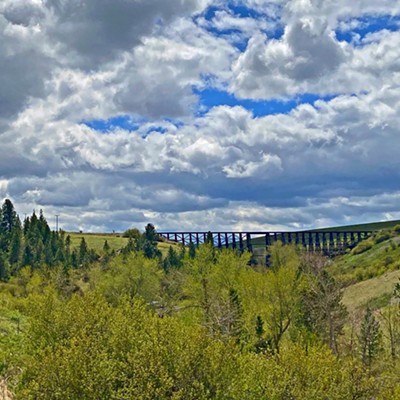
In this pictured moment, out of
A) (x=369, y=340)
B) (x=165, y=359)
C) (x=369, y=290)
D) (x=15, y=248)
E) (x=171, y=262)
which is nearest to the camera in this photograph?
(x=165, y=359)

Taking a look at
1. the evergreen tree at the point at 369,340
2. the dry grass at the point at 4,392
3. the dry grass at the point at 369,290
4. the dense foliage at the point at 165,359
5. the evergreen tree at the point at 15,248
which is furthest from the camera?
the evergreen tree at the point at 15,248

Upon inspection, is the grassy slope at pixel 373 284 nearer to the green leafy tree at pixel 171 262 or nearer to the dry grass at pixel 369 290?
the dry grass at pixel 369 290

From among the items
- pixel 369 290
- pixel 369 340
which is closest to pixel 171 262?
A: pixel 369 290

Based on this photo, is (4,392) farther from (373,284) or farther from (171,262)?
(171,262)

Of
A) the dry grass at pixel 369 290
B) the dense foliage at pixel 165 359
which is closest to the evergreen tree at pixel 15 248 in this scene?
the dry grass at pixel 369 290

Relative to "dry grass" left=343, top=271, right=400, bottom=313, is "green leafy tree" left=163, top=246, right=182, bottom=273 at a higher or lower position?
higher

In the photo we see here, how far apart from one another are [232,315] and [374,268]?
94842 mm

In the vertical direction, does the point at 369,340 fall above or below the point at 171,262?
below

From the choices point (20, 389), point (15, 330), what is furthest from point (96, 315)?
point (15, 330)

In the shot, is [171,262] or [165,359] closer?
[165,359]

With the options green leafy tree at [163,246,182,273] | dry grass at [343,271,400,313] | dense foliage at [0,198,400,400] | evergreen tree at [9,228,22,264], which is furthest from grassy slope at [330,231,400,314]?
evergreen tree at [9,228,22,264]

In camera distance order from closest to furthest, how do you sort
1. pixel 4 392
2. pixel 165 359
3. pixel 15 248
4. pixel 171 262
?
pixel 4 392 < pixel 165 359 < pixel 15 248 < pixel 171 262

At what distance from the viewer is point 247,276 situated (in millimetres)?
107312

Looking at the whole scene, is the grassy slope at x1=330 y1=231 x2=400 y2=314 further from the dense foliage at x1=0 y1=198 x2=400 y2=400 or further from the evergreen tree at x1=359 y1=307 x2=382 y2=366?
the dense foliage at x1=0 y1=198 x2=400 y2=400
